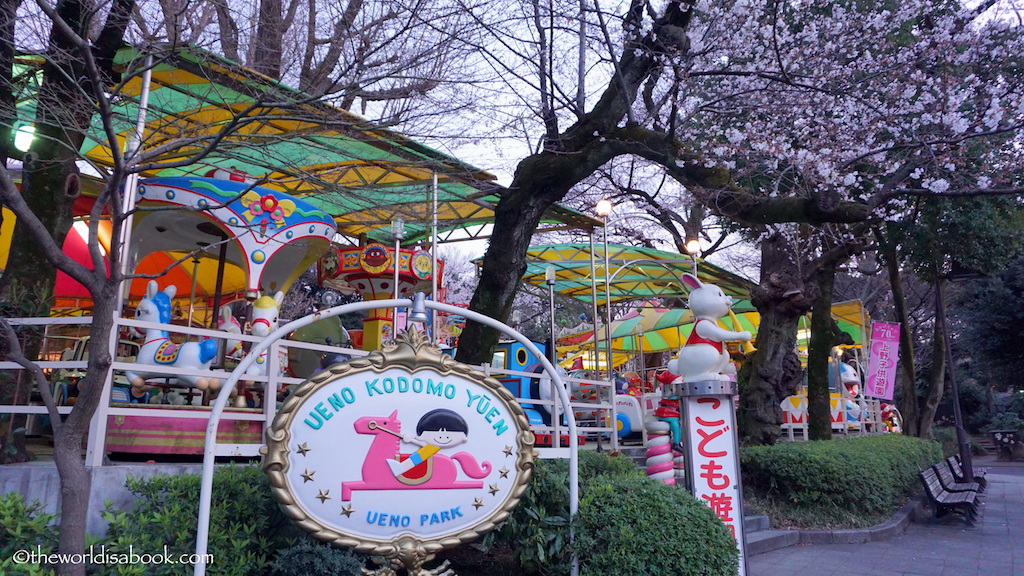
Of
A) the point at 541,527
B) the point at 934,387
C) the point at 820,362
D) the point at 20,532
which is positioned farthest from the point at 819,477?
the point at 934,387

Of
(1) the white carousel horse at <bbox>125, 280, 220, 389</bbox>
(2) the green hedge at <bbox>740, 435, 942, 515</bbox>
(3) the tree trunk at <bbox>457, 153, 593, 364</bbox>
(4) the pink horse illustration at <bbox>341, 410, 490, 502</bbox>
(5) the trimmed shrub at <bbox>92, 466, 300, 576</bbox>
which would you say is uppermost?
(3) the tree trunk at <bbox>457, 153, 593, 364</bbox>

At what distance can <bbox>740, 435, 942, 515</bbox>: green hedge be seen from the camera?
939 cm

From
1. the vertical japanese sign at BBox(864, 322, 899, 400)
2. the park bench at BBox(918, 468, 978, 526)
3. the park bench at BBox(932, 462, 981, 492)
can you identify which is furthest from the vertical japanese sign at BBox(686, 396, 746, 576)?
the vertical japanese sign at BBox(864, 322, 899, 400)

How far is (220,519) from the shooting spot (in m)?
4.08

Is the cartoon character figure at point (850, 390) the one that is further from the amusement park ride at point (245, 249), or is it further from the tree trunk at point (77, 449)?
the tree trunk at point (77, 449)

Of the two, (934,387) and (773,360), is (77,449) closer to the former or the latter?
(773,360)

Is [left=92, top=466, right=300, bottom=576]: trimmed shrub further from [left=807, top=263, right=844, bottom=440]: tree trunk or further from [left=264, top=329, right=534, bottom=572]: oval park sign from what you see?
Result: [left=807, top=263, right=844, bottom=440]: tree trunk

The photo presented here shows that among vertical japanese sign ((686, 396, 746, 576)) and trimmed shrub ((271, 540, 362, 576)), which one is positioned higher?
vertical japanese sign ((686, 396, 746, 576))

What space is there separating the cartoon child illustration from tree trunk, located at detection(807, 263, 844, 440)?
10.5 m

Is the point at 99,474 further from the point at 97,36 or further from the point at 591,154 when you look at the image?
A: the point at 591,154

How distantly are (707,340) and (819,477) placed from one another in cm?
412

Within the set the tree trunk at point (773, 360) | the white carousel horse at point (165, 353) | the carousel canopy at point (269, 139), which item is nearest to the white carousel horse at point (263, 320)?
the white carousel horse at point (165, 353)

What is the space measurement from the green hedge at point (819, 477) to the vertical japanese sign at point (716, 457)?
3951mm

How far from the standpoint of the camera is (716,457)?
6078 millimetres
